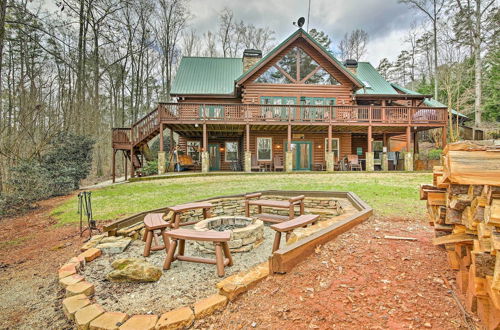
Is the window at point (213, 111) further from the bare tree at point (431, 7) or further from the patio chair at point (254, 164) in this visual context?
the bare tree at point (431, 7)

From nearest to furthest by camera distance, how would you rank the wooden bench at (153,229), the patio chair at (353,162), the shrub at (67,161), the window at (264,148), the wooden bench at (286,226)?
1. the wooden bench at (286,226)
2. the wooden bench at (153,229)
3. the shrub at (67,161)
4. the patio chair at (353,162)
5. the window at (264,148)

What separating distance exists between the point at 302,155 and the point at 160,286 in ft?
49.1

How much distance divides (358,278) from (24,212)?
9.43 metres

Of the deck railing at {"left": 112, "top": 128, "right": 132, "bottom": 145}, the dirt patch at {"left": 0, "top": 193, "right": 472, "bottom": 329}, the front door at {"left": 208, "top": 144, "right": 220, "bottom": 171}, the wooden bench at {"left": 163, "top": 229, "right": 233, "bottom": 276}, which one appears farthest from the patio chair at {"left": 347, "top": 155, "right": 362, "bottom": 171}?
the wooden bench at {"left": 163, "top": 229, "right": 233, "bottom": 276}

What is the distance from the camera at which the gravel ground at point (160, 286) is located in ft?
8.05


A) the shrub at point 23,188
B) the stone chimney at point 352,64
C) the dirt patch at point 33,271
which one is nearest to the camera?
the dirt patch at point 33,271

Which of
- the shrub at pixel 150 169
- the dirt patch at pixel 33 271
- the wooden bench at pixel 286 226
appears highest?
the shrub at pixel 150 169

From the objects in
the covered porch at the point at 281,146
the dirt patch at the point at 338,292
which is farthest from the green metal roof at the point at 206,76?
the dirt patch at the point at 338,292

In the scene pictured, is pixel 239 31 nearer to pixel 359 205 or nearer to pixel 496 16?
pixel 496 16

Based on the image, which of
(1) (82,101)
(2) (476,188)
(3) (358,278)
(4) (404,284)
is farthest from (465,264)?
(1) (82,101)

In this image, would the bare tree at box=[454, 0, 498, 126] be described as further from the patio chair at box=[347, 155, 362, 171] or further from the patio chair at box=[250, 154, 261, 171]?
the patio chair at box=[250, 154, 261, 171]

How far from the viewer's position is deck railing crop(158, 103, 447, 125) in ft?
46.0

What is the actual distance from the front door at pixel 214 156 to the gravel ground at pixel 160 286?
1352cm

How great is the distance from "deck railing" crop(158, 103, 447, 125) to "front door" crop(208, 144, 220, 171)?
3.43m
